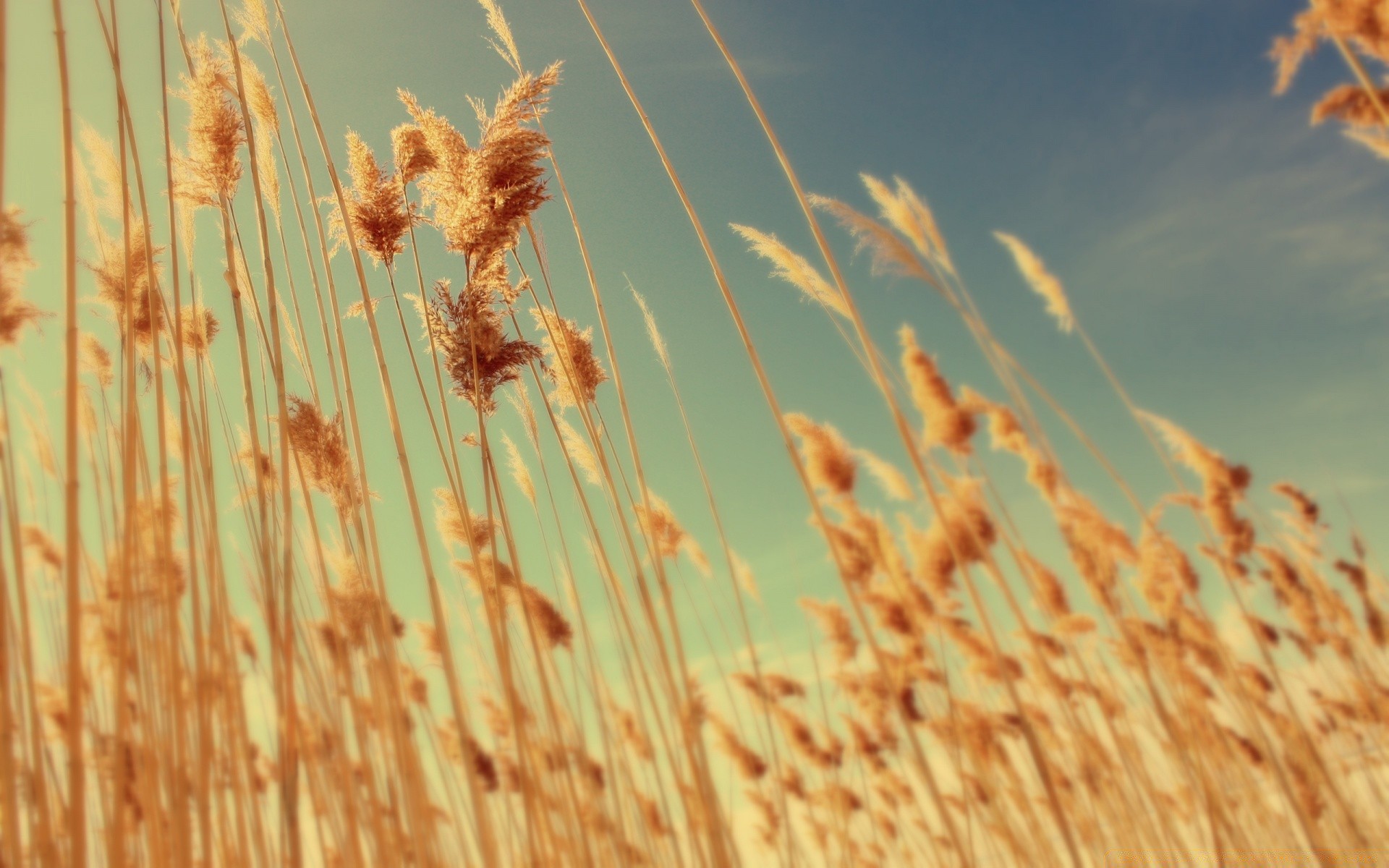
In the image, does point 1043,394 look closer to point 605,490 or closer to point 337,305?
point 605,490

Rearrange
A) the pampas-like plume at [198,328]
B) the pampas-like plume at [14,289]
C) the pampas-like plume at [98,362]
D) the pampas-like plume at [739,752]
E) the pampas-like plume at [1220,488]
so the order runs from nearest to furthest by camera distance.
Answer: the pampas-like plume at [14,289] → the pampas-like plume at [198,328] → the pampas-like plume at [98,362] → the pampas-like plume at [1220,488] → the pampas-like plume at [739,752]

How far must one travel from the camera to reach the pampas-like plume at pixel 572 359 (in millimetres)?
2607

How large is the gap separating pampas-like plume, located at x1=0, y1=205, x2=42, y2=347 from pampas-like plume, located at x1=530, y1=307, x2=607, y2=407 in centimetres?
139

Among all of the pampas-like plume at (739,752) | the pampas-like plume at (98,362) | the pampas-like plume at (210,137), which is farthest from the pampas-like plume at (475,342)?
the pampas-like plume at (739,752)

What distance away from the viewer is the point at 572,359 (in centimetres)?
260

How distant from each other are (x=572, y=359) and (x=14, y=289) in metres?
1.48

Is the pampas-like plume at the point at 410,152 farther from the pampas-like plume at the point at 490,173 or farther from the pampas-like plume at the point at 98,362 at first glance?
the pampas-like plume at the point at 98,362

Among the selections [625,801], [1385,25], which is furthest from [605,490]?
[1385,25]

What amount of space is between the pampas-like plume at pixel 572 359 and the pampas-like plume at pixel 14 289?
1.39 metres

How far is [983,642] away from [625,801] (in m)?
2.26

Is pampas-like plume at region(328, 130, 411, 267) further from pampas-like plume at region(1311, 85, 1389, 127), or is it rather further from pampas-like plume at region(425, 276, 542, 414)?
pampas-like plume at region(1311, 85, 1389, 127)

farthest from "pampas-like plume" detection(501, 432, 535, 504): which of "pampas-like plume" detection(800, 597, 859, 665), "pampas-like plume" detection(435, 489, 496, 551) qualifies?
"pampas-like plume" detection(800, 597, 859, 665)

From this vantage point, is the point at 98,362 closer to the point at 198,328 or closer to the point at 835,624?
the point at 198,328

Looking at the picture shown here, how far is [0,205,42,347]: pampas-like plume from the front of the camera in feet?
5.49
